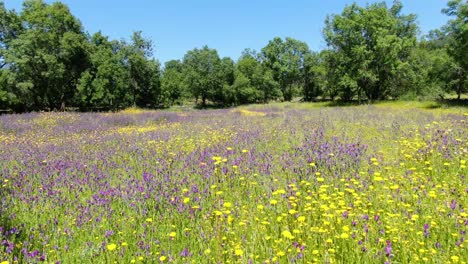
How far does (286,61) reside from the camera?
249 feet

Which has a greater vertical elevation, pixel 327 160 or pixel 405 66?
pixel 405 66

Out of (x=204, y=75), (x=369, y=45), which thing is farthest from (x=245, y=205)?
(x=204, y=75)

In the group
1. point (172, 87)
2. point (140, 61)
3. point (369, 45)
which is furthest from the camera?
point (172, 87)

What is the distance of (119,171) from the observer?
7.58m

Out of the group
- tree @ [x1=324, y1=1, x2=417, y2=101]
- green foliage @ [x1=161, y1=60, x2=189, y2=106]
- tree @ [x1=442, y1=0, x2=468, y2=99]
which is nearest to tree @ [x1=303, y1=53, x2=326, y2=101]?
tree @ [x1=324, y1=1, x2=417, y2=101]

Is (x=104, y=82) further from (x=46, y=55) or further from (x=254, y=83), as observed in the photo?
Result: (x=254, y=83)

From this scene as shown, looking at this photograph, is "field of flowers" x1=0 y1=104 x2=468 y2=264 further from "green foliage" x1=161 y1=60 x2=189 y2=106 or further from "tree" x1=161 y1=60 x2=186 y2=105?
"tree" x1=161 y1=60 x2=186 y2=105

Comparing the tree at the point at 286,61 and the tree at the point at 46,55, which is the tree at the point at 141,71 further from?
the tree at the point at 286,61

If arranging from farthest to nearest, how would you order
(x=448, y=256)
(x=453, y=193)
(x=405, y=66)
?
(x=405, y=66) < (x=453, y=193) < (x=448, y=256)

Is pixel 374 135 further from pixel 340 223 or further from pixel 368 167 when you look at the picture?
pixel 340 223

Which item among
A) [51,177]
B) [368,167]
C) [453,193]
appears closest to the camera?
[453,193]

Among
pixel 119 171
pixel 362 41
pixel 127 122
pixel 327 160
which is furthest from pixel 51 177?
pixel 362 41

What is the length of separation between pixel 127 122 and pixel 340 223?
58.8 ft

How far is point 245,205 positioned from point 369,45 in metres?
48.3
